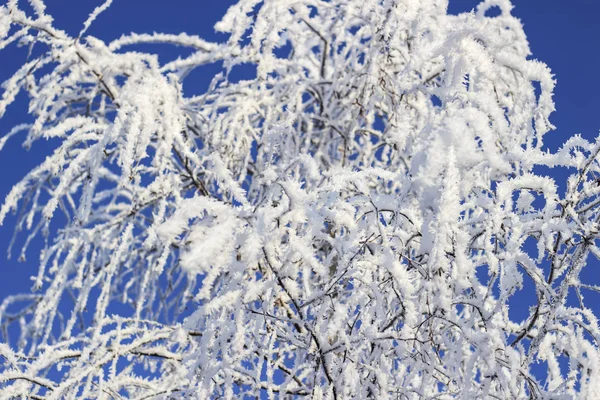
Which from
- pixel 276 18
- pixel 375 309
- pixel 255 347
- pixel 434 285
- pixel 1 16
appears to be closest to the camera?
pixel 434 285

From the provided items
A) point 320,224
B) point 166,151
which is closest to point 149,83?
point 166,151

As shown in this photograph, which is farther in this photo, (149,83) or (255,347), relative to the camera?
(149,83)

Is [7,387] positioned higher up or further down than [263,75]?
further down

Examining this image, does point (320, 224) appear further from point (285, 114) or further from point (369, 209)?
point (285, 114)

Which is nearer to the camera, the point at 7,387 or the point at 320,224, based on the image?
the point at 320,224

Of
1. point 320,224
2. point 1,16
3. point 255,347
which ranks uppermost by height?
point 1,16

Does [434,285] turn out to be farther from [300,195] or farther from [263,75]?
[263,75]

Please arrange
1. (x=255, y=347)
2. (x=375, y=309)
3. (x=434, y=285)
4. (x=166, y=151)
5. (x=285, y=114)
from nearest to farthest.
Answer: (x=434, y=285) < (x=375, y=309) < (x=255, y=347) < (x=166, y=151) < (x=285, y=114)

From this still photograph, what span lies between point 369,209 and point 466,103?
343mm

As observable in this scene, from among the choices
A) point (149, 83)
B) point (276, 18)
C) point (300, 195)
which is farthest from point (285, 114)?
point (300, 195)

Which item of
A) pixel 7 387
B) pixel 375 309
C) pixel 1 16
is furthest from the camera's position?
pixel 1 16

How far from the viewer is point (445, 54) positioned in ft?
5.14

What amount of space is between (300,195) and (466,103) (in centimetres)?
50

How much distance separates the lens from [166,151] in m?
2.08
